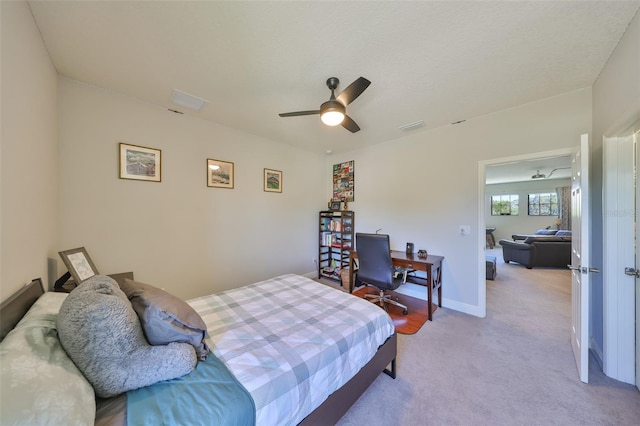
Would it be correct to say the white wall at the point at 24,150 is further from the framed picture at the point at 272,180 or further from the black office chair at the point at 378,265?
the black office chair at the point at 378,265

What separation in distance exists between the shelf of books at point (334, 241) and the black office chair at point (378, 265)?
3.64 feet

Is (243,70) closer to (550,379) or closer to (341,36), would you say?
(341,36)

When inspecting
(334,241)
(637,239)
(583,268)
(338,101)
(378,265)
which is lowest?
(378,265)

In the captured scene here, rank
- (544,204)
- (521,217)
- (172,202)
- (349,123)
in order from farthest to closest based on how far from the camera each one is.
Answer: (521,217) → (544,204) → (172,202) → (349,123)

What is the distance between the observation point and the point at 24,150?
133 centimetres

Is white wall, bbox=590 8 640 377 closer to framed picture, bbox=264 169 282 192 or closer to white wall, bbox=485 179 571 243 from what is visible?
framed picture, bbox=264 169 282 192

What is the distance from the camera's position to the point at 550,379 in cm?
179

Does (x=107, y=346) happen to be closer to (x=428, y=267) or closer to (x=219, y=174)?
(x=219, y=174)

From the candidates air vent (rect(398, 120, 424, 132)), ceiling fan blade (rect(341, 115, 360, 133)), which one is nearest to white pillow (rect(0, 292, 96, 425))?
ceiling fan blade (rect(341, 115, 360, 133))

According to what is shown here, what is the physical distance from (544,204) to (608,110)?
28.2ft

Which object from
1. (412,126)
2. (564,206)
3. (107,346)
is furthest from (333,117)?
(564,206)

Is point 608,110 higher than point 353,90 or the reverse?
the reverse

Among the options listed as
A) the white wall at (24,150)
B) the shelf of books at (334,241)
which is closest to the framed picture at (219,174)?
the white wall at (24,150)

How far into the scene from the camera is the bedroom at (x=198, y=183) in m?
1.40
